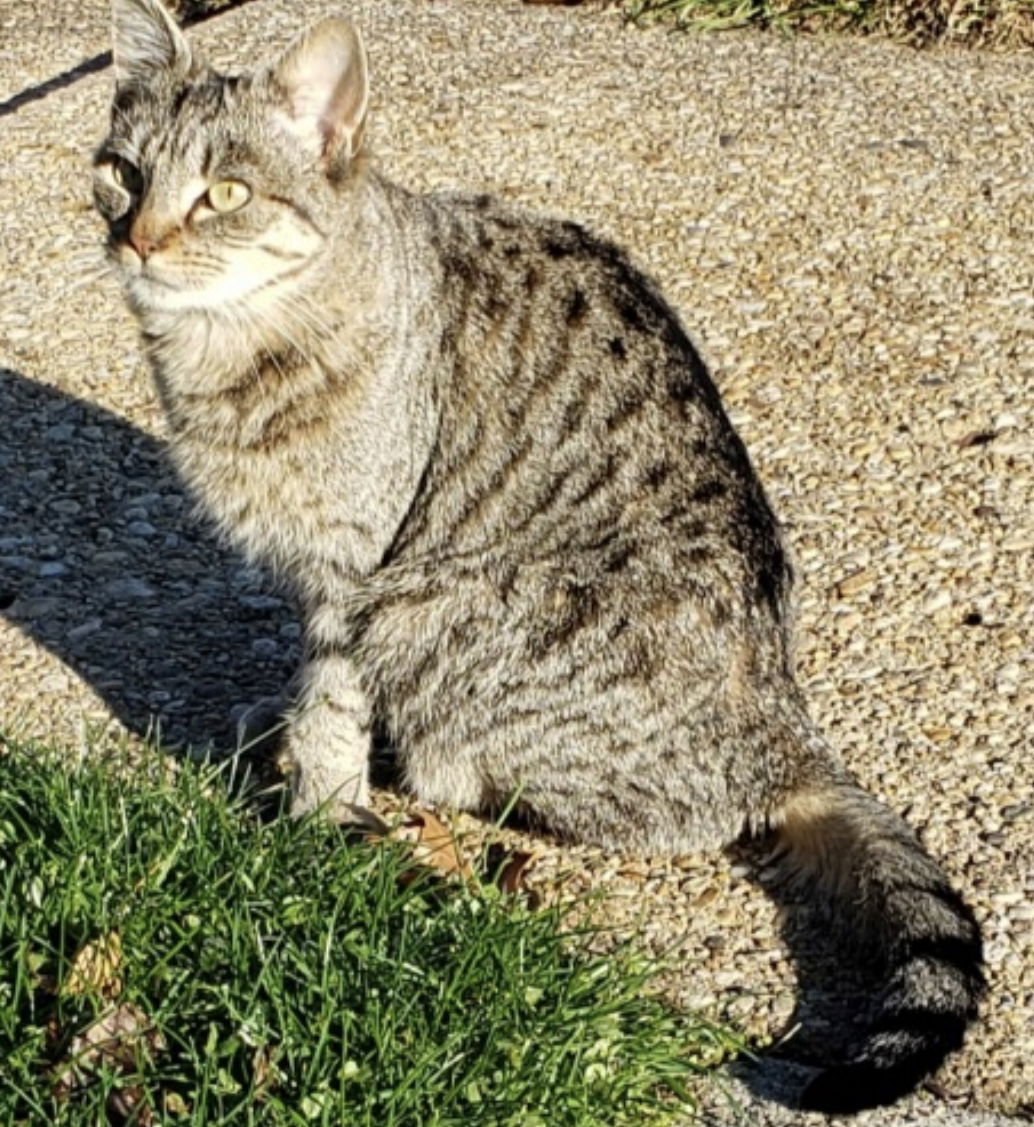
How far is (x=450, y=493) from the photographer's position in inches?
180

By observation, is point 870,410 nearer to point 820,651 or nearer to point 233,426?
point 820,651

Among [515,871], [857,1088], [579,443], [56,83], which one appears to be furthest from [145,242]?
[56,83]

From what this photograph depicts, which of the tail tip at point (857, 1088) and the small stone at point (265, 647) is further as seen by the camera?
the small stone at point (265, 647)

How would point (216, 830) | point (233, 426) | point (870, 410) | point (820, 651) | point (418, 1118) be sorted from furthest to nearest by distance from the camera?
point (870, 410) → point (820, 651) → point (233, 426) → point (216, 830) → point (418, 1118)

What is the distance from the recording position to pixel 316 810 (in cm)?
417

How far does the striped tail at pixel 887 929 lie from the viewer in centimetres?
373

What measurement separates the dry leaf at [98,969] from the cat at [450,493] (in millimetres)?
679

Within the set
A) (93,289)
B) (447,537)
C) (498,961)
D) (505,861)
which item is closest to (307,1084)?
(498,961)

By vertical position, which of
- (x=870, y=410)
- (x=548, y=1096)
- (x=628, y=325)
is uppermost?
(x=628, y=325)

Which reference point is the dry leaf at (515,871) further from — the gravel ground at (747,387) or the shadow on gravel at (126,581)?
the shadow on gravel at (126,581)

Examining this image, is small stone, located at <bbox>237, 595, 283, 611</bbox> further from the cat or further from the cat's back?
the cat's back

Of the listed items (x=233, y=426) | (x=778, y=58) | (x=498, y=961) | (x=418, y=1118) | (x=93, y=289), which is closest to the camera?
(x=418, y=1118)

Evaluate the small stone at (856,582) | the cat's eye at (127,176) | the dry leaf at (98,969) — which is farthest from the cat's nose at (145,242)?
the small stone at (856,582)

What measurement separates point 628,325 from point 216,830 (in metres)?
1.36
